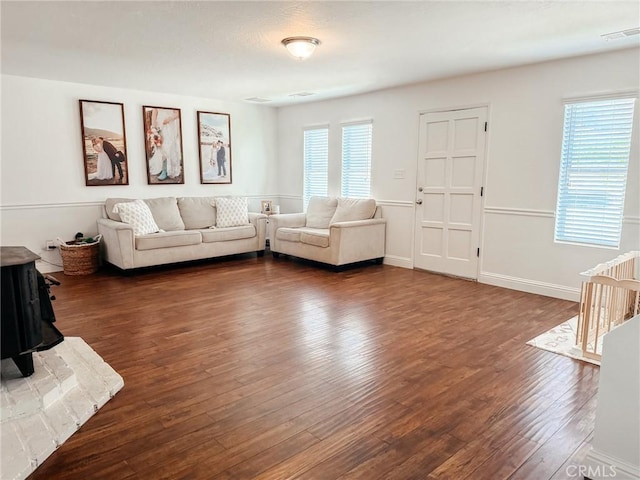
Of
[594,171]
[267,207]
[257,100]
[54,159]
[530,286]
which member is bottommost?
[530,286]

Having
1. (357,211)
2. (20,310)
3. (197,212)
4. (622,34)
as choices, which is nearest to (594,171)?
(622,34)

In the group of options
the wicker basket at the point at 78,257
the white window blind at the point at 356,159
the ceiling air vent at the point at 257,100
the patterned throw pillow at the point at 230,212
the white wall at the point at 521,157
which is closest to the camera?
the white wall at the point at 521,157

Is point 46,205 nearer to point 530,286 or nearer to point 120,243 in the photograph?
point 120,243

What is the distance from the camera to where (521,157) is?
14.8 ft

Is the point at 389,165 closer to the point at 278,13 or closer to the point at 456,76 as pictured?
the point at 456,76

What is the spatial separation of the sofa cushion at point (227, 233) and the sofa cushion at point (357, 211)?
1.27 metres

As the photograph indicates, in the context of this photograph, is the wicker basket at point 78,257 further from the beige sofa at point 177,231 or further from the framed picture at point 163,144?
the framed picture at point 163,144

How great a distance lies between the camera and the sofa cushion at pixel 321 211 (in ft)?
20.6

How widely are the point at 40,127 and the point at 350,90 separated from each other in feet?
12.8

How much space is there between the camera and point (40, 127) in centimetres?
510

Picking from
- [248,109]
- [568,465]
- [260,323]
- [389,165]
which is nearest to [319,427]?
[568,465]

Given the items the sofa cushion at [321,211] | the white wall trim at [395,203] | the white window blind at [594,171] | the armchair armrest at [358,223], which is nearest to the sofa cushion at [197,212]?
the sofa cushion at [321,211]

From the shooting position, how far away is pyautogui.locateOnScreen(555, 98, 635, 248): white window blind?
152 inches

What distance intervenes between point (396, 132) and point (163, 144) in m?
3.33
